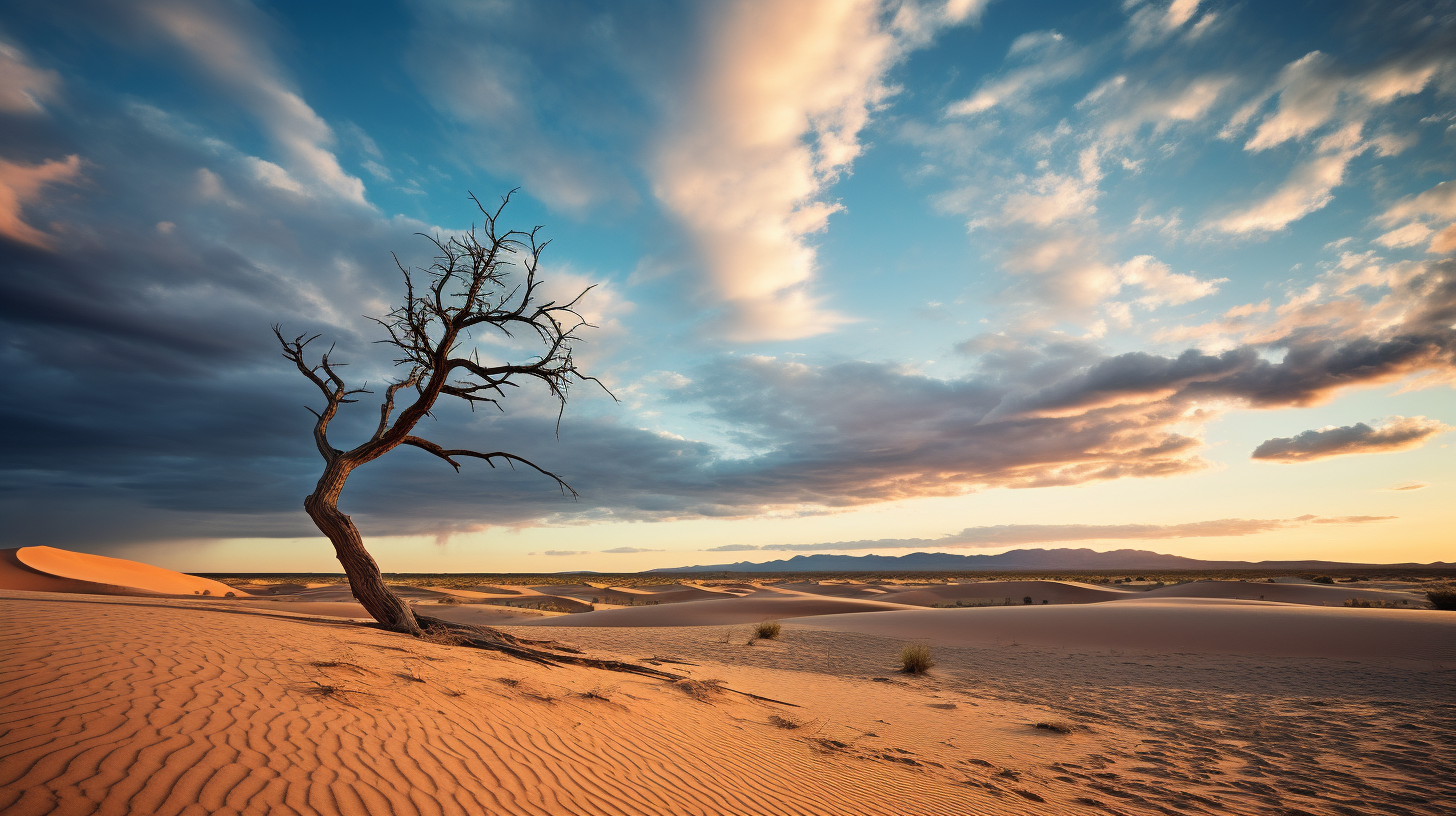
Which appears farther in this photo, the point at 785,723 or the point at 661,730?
the point at 785,723

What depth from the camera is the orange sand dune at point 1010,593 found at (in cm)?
3559

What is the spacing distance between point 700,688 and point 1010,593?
35571mm

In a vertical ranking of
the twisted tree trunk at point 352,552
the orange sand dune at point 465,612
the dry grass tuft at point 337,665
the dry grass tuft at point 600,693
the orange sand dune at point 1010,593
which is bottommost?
the orange sand dune at point 1010,593

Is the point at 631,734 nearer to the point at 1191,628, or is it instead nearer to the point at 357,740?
the point at 357,740

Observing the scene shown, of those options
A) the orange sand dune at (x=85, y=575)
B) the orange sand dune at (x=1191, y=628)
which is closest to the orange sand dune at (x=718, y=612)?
the orange sand dune at (x=1191, y=628)

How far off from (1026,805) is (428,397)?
1078 cm

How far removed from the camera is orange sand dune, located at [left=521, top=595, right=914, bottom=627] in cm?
2403

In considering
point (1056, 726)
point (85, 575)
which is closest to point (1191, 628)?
point (1056, 726)

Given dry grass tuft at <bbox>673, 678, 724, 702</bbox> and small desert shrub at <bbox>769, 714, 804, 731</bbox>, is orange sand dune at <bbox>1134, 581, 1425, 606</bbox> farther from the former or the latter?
small desert shrub at <bbox>769, 714, 804, 731</bbox>

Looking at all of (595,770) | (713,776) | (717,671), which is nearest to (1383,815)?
(713,776)

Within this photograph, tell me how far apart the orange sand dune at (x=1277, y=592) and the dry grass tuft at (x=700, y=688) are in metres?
32.3

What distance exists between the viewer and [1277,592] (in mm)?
34281

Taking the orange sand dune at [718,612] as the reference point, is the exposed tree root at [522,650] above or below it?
above

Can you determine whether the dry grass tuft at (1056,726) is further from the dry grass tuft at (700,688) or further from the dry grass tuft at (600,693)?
the dry grass tuft at (600,693)
